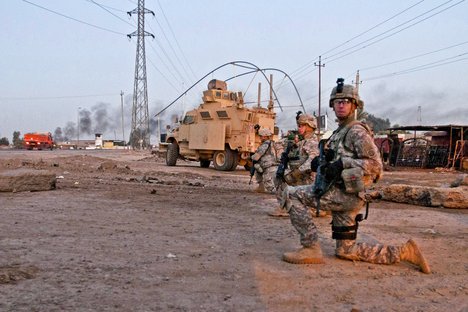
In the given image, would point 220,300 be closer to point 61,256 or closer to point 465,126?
point 61,256

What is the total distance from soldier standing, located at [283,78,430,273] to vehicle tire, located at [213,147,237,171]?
15.1 metres

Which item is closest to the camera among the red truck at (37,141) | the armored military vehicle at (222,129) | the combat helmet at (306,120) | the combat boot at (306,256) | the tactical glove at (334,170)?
the tactical glove at (334,170)

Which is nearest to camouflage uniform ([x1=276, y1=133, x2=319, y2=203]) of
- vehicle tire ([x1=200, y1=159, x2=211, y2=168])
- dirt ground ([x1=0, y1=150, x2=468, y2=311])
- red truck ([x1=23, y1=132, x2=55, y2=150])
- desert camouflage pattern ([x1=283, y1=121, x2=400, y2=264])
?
dirt ground ([x1=0, y1=150, x2=468, y2=311])

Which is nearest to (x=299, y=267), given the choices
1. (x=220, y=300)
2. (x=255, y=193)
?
(x=220, y=300)

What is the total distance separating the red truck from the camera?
4584 centimetres

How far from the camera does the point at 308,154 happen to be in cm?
696

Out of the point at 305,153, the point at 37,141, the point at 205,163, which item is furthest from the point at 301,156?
the point at 37,141

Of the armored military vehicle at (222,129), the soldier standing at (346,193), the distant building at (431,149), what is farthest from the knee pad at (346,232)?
the distant building at (431,149)

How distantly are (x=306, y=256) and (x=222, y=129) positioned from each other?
1529cm

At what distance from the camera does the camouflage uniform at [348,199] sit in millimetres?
→ 4242

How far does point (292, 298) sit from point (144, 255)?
169 cm

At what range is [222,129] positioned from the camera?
64.0 feet

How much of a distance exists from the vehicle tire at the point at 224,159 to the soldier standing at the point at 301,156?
12504mm

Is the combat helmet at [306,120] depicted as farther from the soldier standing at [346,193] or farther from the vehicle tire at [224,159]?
the vehicle tire at [224,159]
